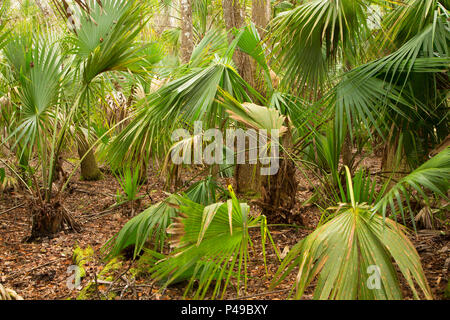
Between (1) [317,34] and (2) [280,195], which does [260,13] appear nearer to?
(1) [317,34]

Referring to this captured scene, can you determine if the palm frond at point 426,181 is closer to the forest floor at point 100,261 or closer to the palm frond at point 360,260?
the palm frond at point 360,260

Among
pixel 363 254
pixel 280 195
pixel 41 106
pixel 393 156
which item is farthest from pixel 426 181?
pixel 41 106

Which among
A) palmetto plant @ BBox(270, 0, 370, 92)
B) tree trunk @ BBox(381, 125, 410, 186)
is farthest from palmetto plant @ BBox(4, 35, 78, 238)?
tree trunk @ BBox(381, 125, 410, 186)

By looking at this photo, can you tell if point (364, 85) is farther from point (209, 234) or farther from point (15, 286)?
point (15, 286)

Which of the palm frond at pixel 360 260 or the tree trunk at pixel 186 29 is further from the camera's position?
the tree trunk at pixel 186 29

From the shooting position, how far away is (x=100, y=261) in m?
3.24

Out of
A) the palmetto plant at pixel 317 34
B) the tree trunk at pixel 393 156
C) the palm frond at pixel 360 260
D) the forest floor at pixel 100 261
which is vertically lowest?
the forest floor at pixel 100 261

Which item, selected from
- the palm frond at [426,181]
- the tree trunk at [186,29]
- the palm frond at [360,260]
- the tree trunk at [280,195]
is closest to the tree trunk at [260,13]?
the tree trunk at [186,29]

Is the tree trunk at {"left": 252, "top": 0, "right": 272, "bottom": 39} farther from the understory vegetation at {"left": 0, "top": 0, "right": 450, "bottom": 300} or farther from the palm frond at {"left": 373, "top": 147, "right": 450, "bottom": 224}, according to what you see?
the palm frond at {"left": 373, "top": 147, "right": 450, "bottom": 224}

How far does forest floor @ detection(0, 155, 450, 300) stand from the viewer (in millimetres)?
2574

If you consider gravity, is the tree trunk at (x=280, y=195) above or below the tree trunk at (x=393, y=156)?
below

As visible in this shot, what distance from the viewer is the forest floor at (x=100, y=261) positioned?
101 inches
